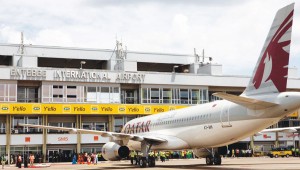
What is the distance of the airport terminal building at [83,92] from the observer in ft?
195

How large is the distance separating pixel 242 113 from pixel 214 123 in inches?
113

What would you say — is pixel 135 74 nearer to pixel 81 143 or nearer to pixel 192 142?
pixel 81 143

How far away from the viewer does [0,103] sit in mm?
57531

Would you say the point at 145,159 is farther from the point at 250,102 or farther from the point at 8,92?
the point at 8,92

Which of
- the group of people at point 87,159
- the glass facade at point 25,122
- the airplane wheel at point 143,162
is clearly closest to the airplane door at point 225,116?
the airplane wheel at point 143,162

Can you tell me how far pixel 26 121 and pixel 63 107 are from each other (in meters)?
5.09

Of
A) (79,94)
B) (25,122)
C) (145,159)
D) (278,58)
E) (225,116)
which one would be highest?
(79,94)

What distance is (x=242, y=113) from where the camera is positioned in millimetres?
27469

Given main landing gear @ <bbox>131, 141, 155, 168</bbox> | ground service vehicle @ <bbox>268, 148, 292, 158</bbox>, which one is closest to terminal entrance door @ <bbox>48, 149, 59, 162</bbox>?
main landing gear @ <bbox>131, 141, 155, 168</bbox>

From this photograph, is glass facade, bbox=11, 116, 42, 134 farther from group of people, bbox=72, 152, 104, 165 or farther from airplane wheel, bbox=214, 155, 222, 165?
airplane wheel, bbox=214, 155, 222, 165

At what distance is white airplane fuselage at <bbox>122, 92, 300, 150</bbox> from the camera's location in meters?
25.7

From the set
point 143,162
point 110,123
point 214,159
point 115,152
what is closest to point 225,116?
point 214,159

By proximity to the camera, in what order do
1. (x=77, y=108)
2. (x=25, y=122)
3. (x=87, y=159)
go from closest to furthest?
(x=87, y=159) → (x=25, y=122) → (x=77, y=108)

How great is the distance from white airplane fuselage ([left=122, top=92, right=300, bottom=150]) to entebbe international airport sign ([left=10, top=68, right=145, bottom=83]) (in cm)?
2376
